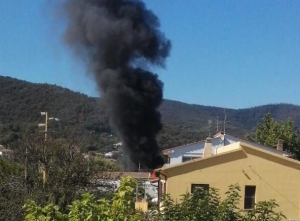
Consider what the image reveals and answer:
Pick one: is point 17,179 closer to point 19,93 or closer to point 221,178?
point 221,178

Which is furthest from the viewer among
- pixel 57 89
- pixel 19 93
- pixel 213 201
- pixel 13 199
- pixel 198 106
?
pixel 198 106

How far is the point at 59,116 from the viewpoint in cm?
6431

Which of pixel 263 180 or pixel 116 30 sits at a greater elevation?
pixel 116 30

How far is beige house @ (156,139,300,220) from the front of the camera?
18.3 metres

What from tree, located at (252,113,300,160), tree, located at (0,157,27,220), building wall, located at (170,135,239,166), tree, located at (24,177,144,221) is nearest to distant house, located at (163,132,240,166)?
building wall, located at (170,135,239,166)

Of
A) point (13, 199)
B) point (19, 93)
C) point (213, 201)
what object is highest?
point (19, 93)

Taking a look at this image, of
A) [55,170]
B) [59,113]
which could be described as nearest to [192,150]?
[55,170]

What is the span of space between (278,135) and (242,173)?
63.6 ft

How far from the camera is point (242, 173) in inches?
723

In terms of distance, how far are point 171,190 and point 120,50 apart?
25297mm

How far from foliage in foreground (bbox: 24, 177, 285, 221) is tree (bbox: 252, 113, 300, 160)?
2934 cm

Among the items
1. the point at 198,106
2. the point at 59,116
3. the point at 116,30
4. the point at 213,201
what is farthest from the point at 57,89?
the point at 213,201

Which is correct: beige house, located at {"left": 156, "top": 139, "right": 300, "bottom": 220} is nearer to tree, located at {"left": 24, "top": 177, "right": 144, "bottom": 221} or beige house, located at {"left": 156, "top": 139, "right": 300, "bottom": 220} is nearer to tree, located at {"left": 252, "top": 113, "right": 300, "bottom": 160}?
tree, located at {"left": 24, "top": 177, "right": 144, "bottom": 221}

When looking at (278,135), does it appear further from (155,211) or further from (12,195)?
(155,211)
